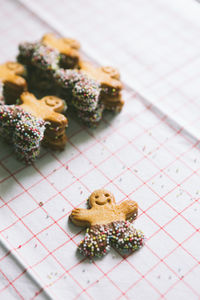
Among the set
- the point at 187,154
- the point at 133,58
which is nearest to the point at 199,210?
the point at 187,154

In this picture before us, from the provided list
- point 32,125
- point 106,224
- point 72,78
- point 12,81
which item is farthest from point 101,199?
point 12,81

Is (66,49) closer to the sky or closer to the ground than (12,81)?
closer to the sky

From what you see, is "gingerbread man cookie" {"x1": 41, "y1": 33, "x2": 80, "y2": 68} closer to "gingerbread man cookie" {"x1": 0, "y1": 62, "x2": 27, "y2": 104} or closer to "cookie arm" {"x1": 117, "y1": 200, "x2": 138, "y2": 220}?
"gingerbread man cookie" {"x1": 0, "y1": 62, "x2": 27, "y2": 104}

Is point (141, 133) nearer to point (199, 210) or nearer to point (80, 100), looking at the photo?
point (80, 100)

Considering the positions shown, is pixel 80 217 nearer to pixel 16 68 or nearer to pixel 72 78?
pixel 72 78

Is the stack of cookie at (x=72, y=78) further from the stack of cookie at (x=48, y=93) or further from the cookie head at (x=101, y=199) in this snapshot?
the cookie head at (x=101, y=199)

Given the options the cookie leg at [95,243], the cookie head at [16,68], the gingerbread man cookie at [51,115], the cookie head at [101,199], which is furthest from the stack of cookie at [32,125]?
the cookie leg at [95,243]

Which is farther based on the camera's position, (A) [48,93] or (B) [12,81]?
(A) [48,93]
